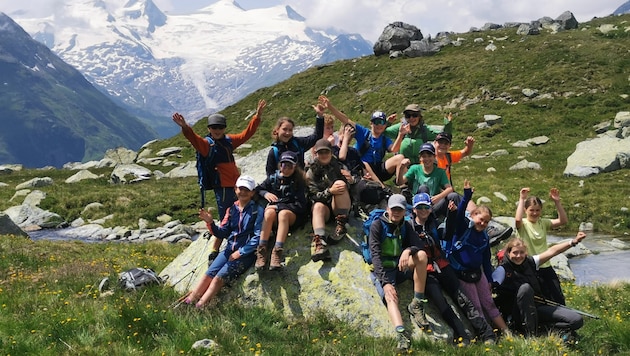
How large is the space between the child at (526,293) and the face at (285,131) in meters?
5.16

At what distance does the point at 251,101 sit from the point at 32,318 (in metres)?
72.9

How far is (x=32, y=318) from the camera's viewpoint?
26.1 ft

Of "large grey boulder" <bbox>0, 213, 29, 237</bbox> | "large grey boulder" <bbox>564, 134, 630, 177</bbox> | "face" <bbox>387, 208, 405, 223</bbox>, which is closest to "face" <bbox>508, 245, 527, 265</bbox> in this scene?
"face" <bbox>387, 208, 405, 223</bbox>

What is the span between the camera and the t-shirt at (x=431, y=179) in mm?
10531

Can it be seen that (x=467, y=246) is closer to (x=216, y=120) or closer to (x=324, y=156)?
(x=324, y=156)

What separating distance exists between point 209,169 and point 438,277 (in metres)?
5.63

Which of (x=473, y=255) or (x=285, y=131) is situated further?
(x=285, y=131)

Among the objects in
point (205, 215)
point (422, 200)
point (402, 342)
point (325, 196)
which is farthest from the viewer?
point (325, 196)

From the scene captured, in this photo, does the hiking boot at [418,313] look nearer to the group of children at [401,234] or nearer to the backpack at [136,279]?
the group of children at [401,234]

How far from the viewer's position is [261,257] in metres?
9.23

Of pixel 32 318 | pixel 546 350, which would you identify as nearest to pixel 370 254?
pixel 546 350

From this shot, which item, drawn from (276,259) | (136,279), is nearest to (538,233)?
(276,259)

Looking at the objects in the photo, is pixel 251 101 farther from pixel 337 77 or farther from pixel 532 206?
pixel 532 206

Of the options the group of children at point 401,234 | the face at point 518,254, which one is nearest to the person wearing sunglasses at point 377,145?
the group of children at point 401,234
